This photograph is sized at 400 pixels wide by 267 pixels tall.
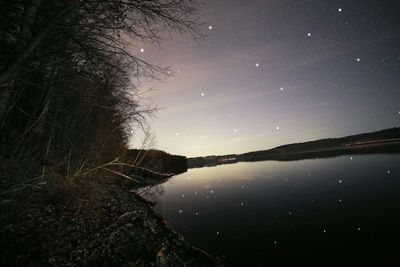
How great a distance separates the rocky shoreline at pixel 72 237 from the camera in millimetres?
6906

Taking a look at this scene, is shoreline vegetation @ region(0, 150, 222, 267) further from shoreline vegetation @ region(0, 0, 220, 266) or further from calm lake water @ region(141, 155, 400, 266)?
calm lake water @ region(141, 155, 400, 266)

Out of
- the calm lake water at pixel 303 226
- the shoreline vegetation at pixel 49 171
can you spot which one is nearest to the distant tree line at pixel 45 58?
the shoreline vegetation at pixel 49 171

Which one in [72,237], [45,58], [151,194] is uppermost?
[45,58]

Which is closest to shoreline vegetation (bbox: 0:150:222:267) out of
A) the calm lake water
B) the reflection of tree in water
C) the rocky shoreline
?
the rocky shoreline

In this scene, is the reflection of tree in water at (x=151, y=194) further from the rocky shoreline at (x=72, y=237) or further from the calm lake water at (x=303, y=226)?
the rocky shoreline at (x=72, y=237)

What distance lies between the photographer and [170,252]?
9.27m

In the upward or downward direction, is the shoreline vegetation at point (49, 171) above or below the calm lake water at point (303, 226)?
above

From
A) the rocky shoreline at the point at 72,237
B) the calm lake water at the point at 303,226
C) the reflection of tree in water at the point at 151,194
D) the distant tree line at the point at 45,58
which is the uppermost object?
the distant tree line at the point at 45,58

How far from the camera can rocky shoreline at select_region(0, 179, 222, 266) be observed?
691 centimetres

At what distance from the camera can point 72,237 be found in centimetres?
830

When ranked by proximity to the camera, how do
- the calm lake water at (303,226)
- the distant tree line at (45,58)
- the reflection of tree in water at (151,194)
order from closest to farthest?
the distant tree line at (45,58) < the calm lake water at (303,226) < the reflection of tree in water at (151,194)

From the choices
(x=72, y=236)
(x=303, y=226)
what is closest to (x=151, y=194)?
(x=303, y=226)

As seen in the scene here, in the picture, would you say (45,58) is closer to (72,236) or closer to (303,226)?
(72,236)

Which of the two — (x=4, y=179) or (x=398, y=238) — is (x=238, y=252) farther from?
(x=4, y=179)
